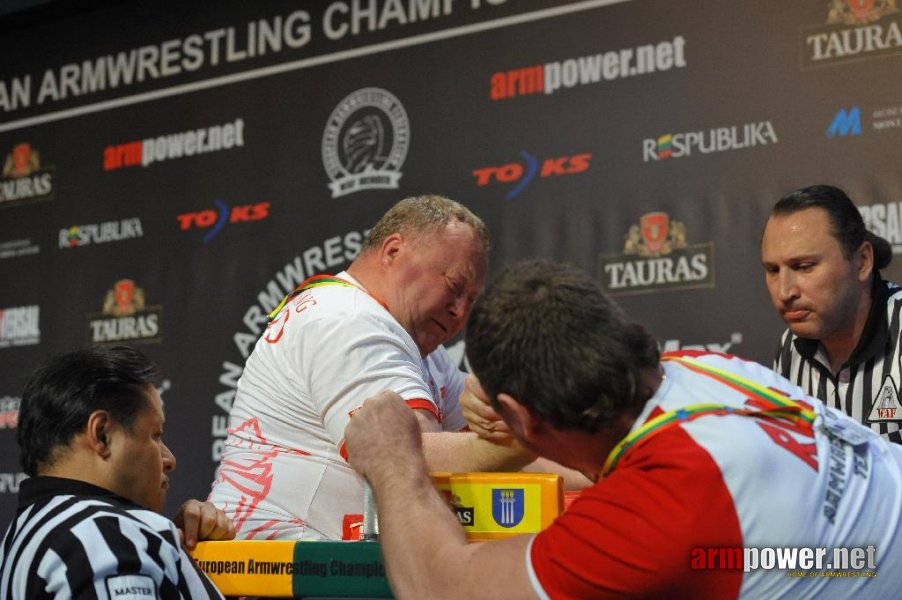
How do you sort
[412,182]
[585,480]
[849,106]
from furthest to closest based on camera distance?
[412,182] < [849,106] < [585,480]

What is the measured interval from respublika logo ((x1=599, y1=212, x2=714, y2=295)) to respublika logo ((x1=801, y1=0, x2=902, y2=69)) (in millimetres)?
669

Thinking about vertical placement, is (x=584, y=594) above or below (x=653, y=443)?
below

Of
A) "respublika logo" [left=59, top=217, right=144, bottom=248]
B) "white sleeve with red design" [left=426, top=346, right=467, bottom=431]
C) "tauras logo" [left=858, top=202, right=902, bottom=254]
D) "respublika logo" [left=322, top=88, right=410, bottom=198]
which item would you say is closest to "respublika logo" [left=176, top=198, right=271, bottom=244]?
"respublika logo" [left=59, top=217, right=144, bottom=248]

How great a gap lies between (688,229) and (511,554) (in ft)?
8.24

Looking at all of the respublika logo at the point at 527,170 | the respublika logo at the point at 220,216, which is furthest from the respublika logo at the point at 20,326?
the respublika logo at the point at 527,170

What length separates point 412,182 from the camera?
4.13 meters

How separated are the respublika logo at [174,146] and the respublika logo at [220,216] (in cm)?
27

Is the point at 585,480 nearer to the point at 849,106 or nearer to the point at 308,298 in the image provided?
the point at 308,298

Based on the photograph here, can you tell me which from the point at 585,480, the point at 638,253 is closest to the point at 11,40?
the point at 638,253

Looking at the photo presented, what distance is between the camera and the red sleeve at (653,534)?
1062 mm

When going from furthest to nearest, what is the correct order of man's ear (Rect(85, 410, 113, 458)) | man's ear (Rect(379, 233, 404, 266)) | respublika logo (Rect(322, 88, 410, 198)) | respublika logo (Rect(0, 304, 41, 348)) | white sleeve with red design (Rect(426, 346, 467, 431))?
respublika logo (Rect(0, 304, 41, 348)), respublika logo (Rect(322, 88, 410, 198)), white sleeve with red design (Rect(426, 346, 467, 431)), man's ear (Rect(379, 233, 404, 266)), man's ear (Rect(85, 410, 113, 458))

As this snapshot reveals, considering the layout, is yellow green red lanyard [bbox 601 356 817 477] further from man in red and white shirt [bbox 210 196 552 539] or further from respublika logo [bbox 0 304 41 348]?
respublika logo [bbox 0 304 41 348]

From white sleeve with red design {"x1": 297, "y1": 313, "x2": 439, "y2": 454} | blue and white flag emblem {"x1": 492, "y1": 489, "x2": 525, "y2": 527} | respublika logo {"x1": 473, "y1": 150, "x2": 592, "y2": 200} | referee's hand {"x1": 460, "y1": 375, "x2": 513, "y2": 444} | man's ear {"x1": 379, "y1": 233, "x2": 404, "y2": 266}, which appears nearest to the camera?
blue and white flag emblem {"x1": 492, "y1": 489, "x2": 525, "y2": 527}

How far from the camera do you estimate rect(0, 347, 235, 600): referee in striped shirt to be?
4.69 feet
